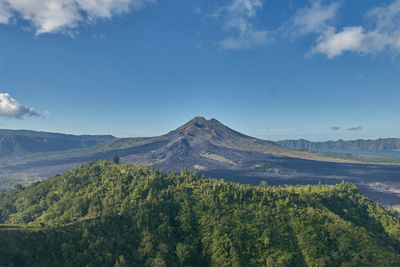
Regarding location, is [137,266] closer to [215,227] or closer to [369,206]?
[215,227]

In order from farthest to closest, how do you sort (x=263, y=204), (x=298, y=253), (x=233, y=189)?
(x=233, y=189) → (x=263, y=204) → (x=298, y=253)

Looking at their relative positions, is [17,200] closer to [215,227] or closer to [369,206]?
[215,227]

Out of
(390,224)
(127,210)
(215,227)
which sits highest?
(127,210)

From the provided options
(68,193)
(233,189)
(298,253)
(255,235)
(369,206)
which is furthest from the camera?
(369,206)

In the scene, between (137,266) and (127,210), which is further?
(127,210)

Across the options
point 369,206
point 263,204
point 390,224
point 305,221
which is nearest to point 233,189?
point 263,204

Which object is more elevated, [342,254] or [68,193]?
[68,193]
